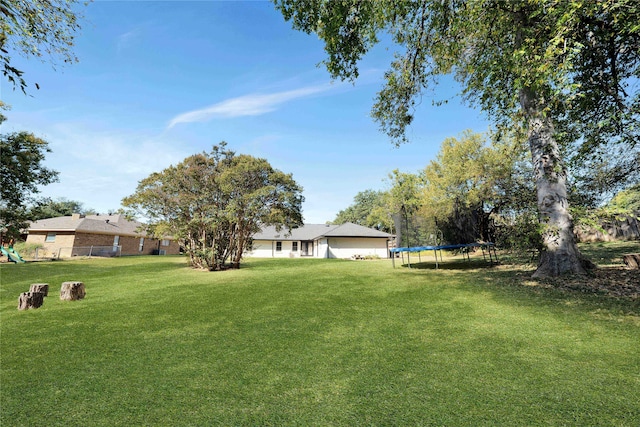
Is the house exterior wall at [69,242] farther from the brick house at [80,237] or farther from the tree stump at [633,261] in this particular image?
the tree stump at [633,261]

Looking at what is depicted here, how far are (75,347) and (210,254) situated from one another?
12.1 meters

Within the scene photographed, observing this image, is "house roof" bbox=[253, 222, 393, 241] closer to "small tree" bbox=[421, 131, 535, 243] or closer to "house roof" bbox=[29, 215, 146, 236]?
"small tree" bbox=[421, 131, 535, 243]

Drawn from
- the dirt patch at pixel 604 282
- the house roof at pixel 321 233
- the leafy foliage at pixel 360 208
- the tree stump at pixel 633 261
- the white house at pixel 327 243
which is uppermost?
the leafy foliage at pixel 360 208

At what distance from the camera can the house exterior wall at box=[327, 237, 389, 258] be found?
33312mm

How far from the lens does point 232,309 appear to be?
7.49 meters

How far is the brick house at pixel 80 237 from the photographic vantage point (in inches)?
1174

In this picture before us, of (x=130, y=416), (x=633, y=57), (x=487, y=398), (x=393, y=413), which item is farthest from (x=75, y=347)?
(x=633, y=57)

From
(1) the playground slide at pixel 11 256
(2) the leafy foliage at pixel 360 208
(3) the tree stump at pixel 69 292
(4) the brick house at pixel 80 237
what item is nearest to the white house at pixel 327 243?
(4) the brick house at pixel 80 237

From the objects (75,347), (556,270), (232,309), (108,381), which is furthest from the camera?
(556,270)

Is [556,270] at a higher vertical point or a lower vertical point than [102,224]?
lower

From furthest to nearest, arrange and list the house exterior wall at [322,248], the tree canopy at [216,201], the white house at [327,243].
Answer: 1. the house exterior wall at [322,248]
2. the white house at [327,243]
3. the tree canopy at [216,201]

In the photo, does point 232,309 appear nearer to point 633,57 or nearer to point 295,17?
point 295,17

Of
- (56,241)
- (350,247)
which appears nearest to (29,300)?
(350,247)

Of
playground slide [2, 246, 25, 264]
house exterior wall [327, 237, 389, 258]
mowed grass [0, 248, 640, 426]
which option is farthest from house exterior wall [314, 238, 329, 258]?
playground slide [2, 246, 25, 264]
